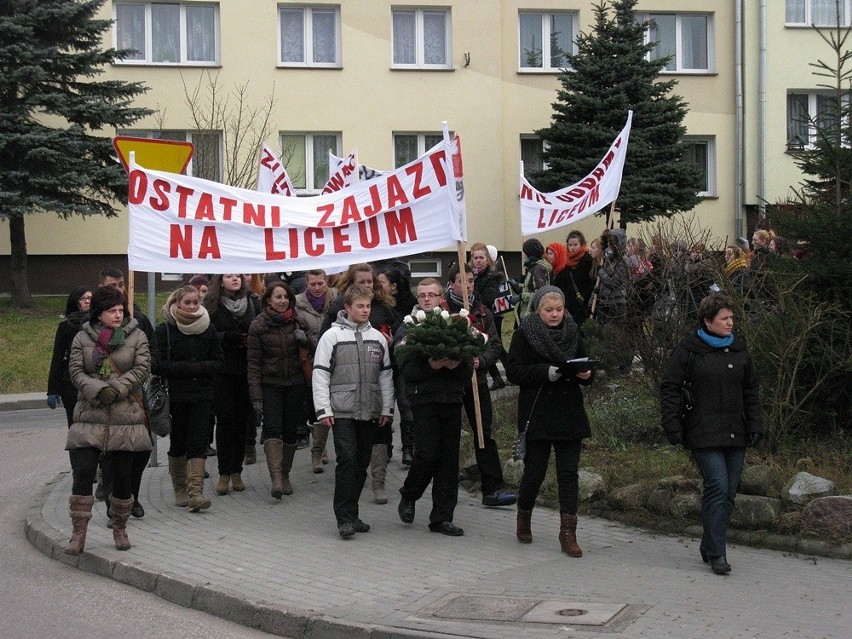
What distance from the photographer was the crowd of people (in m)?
7.97

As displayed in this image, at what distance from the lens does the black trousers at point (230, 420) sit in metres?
10.6

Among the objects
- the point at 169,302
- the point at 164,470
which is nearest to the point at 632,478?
the point at 169,302

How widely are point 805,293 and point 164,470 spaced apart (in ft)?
21.0

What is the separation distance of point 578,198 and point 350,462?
7.00 m

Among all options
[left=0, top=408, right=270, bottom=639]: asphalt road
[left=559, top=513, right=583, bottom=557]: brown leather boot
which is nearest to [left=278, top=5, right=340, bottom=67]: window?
[left=0, top=408, right=270, bottom=639]: asphalt road

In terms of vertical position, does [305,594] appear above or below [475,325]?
below

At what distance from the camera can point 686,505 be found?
8.88 meters

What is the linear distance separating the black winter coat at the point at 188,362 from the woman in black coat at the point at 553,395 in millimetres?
2794

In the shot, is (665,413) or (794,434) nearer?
(665,413)

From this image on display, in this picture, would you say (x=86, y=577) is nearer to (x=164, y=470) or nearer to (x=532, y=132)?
(x=164, y=470)

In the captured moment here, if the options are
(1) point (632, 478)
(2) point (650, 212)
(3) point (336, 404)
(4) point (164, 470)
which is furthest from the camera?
(2) point (650, 212)

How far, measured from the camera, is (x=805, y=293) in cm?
983

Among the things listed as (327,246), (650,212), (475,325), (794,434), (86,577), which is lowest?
(86,577)

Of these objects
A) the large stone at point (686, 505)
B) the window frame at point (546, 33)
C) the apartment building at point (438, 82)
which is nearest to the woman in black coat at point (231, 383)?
the large stone at point (686, 505)
